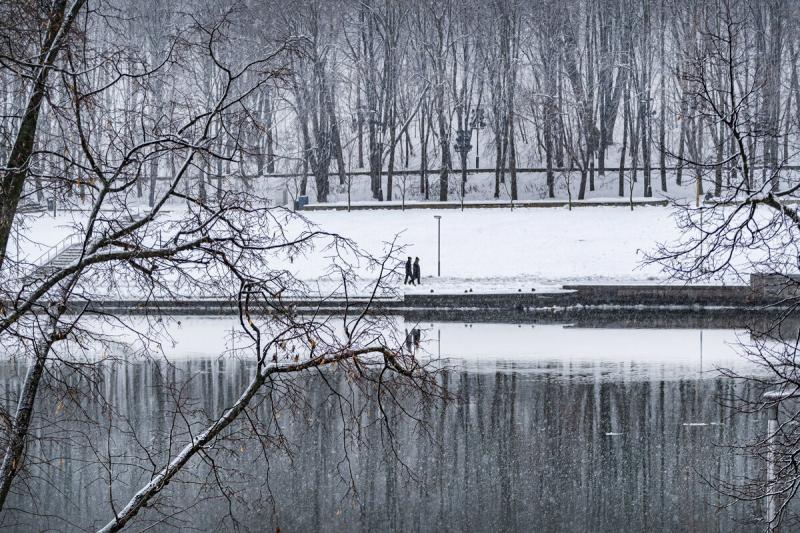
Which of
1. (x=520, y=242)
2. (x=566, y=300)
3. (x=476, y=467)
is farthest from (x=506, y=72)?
(x=476, y=467)

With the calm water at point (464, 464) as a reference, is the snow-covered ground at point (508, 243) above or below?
above

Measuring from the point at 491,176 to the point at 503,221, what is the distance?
10.9 metres

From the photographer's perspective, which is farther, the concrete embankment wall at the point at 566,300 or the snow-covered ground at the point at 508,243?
the snow-covered ground at the point at 508,243

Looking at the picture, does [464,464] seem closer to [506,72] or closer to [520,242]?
[520,242]

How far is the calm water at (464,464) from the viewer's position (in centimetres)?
1302

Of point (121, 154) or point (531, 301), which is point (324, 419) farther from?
point (531, 301)

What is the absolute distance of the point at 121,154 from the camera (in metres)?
6.88

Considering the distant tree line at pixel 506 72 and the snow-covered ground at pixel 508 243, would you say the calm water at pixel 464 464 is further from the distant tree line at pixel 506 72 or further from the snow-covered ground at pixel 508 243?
the distant tree line at pixel 506 72

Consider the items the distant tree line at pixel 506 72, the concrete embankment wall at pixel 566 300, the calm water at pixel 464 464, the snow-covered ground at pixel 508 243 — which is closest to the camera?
the calm water at pixel 464 464

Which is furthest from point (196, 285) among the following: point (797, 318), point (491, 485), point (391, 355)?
point (797, 318)

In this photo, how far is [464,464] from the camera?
15.5 metres

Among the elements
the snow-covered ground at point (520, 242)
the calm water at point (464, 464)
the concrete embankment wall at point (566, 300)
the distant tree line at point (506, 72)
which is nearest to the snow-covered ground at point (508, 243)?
the snow-covered ground at point (520, 242)

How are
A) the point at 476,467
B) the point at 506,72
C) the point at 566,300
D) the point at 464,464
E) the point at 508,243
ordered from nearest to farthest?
the point at 476,467 < the point at 464,464 < the point at 566,300 < the point at 508,243 < the point at 506,72

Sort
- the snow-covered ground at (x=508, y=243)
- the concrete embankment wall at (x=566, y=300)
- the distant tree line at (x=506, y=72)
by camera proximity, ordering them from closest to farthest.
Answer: the concrete embankment wall at (x=566, y=300) → the snow-covered ground at (x=508, y=243) → the distant tree line at (x=506, y=72)
